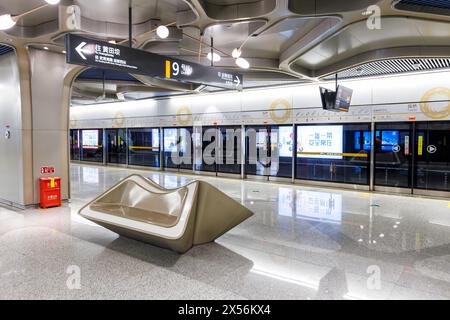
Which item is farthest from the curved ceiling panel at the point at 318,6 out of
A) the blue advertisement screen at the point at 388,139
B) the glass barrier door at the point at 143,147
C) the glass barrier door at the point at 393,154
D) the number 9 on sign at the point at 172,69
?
the glass barrier door at the point at 143,147

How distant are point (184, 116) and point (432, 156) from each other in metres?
8.13

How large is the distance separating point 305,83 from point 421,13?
523 centimetres

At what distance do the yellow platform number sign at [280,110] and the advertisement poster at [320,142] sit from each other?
56 cm

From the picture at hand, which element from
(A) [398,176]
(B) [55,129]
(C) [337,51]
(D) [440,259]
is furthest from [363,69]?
(B) [55,129]

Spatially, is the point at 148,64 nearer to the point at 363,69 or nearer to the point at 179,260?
the point at 179,260

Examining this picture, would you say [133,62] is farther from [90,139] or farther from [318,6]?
[90,139]

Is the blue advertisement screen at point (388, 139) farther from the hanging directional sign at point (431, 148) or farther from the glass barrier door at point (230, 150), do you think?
the glass barrier door at point (230, 150)

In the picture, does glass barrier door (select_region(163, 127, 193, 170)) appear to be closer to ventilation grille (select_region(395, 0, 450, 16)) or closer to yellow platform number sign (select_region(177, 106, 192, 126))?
yellow platform number sign (select_region(177, 106, 192, 126))

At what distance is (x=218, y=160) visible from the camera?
38.7 feet

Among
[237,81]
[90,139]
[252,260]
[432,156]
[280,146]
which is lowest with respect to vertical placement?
[252,260]

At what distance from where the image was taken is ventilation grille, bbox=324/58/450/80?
21.7ft

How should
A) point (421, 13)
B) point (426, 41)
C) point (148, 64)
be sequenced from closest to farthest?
point (421, 13)
point (148, 64)
point (426, 41)

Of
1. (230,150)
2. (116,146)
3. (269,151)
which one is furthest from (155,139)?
(269,151)

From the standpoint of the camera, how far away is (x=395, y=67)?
23.6 feet
